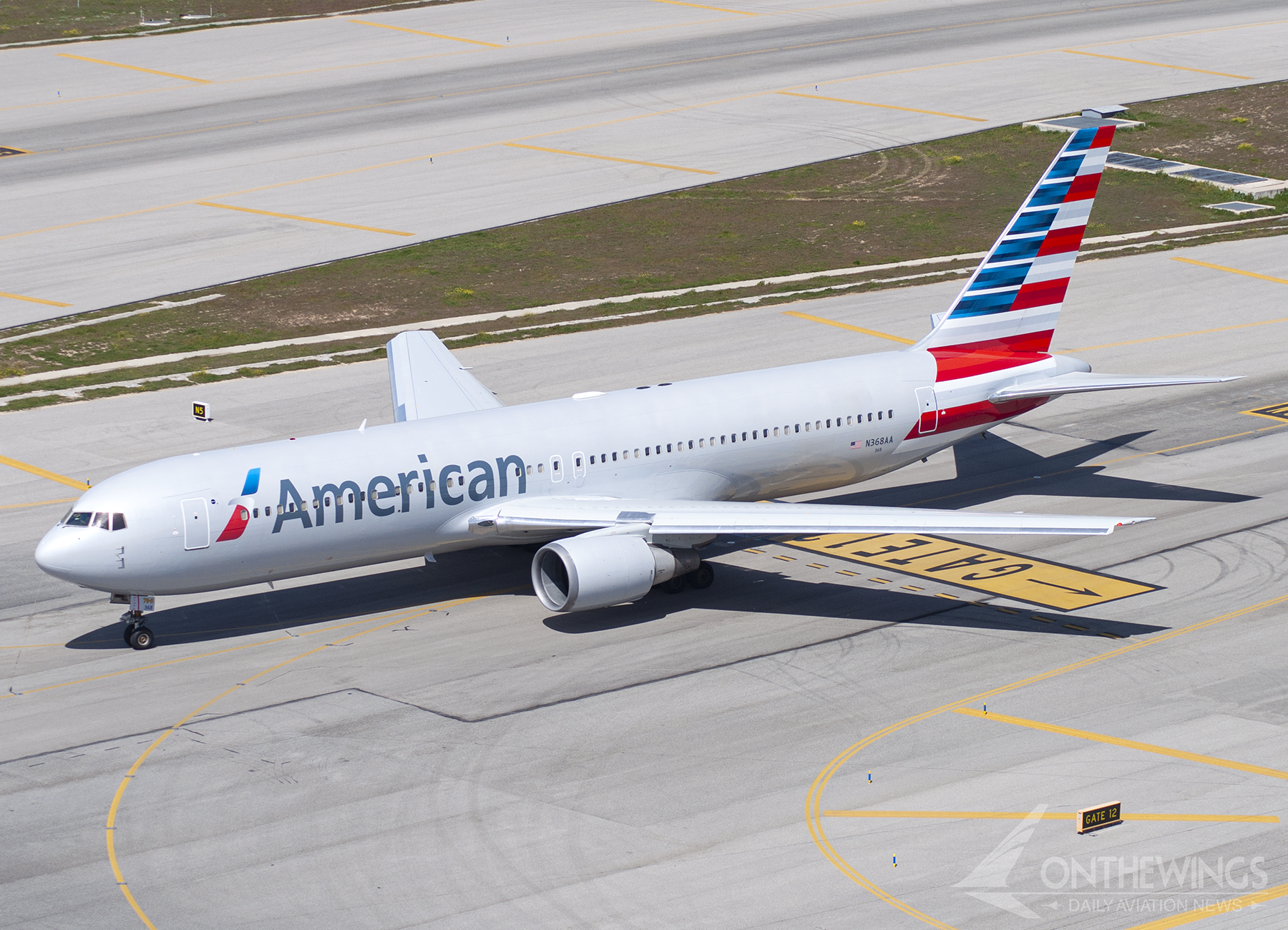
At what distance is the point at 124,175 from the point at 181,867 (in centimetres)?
5700

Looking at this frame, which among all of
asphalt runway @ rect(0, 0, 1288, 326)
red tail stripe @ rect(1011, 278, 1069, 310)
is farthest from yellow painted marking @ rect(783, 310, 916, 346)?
A: asphalt runway @ rect(0, 0, 1288, 326)

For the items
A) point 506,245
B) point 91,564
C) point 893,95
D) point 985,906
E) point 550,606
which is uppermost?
point 893,95

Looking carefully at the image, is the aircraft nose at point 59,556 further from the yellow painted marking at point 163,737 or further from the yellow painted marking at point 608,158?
the yellow painted marking at point 608,158

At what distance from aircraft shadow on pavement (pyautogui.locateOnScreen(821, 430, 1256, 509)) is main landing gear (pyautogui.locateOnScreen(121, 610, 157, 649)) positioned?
64.3ft

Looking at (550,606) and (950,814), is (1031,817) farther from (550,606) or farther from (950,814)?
(550,606)

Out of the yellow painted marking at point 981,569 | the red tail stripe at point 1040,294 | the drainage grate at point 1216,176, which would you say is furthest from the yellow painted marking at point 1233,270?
the yellow painted marking at point 981,569

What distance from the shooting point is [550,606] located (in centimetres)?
3578

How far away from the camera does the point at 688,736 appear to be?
102 feet

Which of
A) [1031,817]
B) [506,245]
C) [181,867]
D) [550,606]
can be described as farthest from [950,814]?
[506,245]

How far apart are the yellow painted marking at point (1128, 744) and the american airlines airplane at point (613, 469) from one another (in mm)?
4552

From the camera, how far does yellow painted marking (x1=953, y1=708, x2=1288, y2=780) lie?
29203 millimetres

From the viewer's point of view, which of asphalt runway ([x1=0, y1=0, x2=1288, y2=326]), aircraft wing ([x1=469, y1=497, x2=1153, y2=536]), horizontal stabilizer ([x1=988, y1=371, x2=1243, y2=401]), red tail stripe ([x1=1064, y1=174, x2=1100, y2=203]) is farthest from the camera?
asphalt runway ([x1=0, y1=0, x2=1288, y2=326])

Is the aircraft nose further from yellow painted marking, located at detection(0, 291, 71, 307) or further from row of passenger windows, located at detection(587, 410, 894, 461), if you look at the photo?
yellow painted marking, located at detection(0, 291, 71, 307)

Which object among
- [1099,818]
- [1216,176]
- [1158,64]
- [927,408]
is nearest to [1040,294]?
[927,408]
